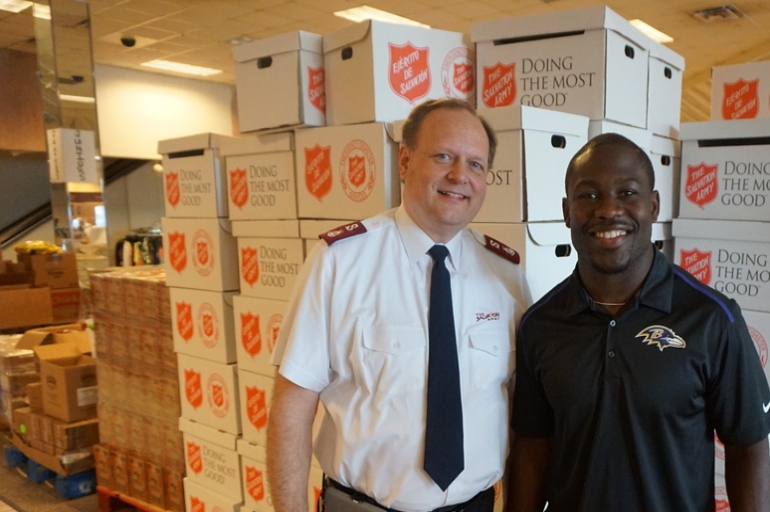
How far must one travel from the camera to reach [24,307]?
4.94 m

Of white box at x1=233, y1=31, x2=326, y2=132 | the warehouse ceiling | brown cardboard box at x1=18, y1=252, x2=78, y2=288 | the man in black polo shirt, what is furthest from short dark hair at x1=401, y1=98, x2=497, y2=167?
brown cardboard box at x1=18, y1=252, x2=78, y2=288

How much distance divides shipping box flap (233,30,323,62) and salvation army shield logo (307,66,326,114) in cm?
7

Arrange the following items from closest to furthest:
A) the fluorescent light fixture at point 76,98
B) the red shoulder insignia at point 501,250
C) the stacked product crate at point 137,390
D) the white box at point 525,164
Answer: the red shoulder insignia at point 501,250, the white box at point 525,164, the stacked product crate at point 137,390, the fluorescent light fixture at point 76,98

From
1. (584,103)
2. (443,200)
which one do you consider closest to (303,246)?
(443,200)

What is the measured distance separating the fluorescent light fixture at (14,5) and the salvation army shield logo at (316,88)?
4284mm

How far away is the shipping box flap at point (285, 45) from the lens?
1826 mm

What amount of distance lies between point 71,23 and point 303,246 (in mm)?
3543

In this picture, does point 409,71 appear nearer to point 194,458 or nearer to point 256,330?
point 256,330

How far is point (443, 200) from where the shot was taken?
3.94ft

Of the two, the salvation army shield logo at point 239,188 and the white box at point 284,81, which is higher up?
the white box at point 284,81

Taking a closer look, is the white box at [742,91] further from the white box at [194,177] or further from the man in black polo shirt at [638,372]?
the white box at [194,177]

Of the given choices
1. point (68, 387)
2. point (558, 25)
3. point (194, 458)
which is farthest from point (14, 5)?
point (558, 25)

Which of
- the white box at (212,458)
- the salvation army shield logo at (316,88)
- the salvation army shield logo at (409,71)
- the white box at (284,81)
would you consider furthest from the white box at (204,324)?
the salvation army shield logo at (409,71)

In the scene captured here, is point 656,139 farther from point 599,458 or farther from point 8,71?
point 8,71
